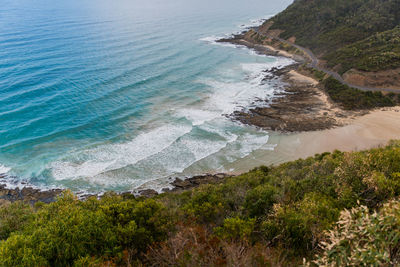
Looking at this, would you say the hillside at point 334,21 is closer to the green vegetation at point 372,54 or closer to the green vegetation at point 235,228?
the green vegetation at point 372,54

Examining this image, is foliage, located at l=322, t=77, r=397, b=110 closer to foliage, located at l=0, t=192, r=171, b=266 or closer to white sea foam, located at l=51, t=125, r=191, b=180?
white sea foam, located at l=51, t=125, r=191, b=180

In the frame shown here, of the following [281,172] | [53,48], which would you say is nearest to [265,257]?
[281,172]

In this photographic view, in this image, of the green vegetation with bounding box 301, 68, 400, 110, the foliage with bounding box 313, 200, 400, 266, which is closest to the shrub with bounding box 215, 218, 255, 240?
the foliage with bounding box 313, 200, 400, 266

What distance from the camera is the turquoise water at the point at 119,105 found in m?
32.1

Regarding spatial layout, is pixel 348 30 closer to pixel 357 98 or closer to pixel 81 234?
pixel 357 98

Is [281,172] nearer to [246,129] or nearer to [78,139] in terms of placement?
[246,129]

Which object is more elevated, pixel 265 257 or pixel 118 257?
pixel 265 257

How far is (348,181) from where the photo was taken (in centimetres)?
1670

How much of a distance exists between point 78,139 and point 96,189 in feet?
36.1

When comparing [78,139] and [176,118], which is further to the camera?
[176,118]

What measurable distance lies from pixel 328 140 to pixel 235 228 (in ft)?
91.0

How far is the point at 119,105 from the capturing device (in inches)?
1797

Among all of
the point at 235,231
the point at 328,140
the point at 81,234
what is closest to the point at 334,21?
the point at 328,140

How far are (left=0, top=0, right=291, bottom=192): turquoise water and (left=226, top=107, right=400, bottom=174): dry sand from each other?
5.70 feet
